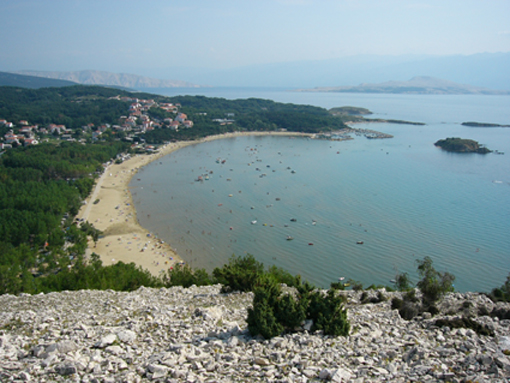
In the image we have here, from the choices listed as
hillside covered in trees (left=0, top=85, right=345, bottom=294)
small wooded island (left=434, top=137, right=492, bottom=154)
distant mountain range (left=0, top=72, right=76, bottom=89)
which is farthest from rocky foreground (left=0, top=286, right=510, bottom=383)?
distant mountain range (left=0, top=72, right=76, bottom=89)

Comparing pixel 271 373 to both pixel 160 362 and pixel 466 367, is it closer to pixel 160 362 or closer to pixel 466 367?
pixel 160 362

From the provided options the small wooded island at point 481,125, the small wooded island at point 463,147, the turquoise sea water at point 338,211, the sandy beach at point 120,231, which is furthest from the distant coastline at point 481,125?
the sandy beach at point 120,231

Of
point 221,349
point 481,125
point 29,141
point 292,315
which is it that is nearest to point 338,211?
point 292,315

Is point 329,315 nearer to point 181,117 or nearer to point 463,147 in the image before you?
point 463,147

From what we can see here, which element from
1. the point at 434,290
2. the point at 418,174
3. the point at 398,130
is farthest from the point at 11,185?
the point at 398,130

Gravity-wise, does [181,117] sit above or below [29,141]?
above

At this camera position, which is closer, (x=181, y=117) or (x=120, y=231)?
(x=120, y=231)

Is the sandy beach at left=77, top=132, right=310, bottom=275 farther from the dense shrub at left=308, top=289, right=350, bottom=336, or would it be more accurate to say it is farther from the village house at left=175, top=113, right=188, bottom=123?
the village house at left=175, top=113, right=188, bottom=123
